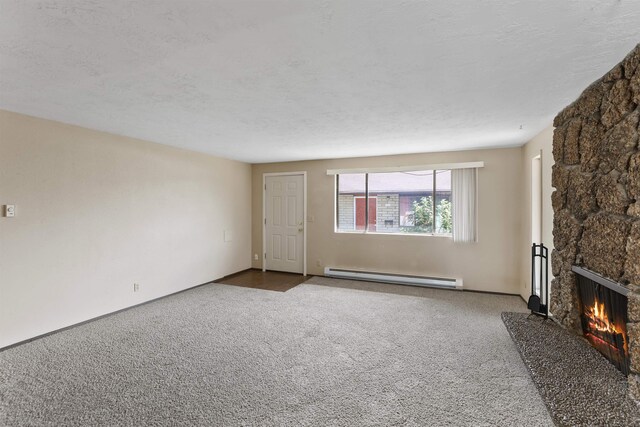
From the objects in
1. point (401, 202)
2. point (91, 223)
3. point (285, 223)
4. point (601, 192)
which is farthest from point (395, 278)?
point (91, 223)

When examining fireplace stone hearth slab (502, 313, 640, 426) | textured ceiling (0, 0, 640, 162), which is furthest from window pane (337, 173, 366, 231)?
fireplace stone hearth slab (502, 313, 640, 426)

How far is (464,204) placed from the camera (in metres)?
4.53

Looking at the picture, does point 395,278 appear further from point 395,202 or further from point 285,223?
point 285,223

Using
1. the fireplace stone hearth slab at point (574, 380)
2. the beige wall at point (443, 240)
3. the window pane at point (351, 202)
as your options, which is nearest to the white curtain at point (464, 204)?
the beige wall at point (443, 240)

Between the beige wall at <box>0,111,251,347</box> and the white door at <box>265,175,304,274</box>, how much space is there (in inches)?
49.9

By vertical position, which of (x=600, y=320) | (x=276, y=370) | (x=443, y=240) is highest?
(x=443, y=240)

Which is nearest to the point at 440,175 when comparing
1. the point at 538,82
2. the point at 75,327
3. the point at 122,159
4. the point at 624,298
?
the point at 538,82

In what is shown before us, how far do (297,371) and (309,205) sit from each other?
3639mm

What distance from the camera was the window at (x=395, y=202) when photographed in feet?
16.0

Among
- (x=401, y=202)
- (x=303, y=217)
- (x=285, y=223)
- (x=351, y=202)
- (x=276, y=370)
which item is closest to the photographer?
(x=276, y=370)

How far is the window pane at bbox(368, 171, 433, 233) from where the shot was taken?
4.97 metres

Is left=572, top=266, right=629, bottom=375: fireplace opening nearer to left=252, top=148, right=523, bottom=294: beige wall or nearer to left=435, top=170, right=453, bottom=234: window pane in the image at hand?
left=252, top=148, right=523, bottom=294: beige wall

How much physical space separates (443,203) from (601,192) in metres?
2.95

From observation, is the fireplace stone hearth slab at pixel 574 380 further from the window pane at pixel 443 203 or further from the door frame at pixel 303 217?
the door frame at pixel 303 217
